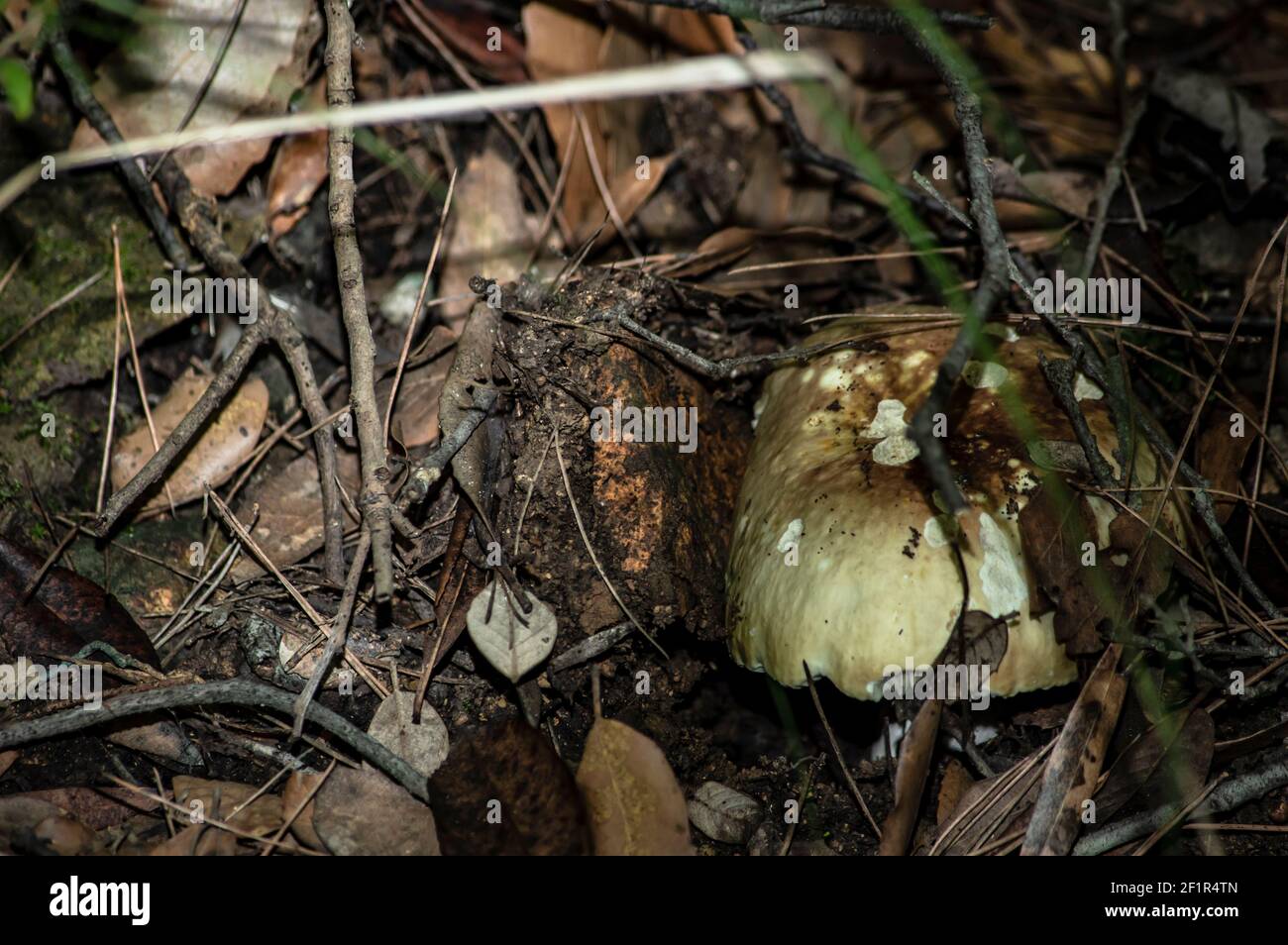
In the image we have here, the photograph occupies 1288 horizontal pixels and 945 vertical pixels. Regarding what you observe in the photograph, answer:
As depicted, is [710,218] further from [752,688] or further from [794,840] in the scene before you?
[794,840]

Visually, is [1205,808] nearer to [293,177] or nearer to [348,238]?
[348,238]

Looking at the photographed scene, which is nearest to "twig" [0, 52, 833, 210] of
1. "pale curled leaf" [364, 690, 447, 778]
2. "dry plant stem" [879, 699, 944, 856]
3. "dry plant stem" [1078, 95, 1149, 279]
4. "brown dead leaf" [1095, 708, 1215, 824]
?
"dry plant stem" [1078, 95, 1149, 279]

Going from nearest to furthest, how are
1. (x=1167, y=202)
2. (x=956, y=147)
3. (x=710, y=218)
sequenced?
1. (x=1167, y=202)
2. (x=710, y=218)
3. (x=956, y=147)

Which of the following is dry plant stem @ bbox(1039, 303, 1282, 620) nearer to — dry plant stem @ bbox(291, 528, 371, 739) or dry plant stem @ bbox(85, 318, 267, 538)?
dry plant stem @ bbox(291, 528, 371, 739)

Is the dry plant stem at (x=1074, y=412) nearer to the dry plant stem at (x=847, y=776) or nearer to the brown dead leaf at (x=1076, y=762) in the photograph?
the brown dead leaf at (x=1076, y=762)

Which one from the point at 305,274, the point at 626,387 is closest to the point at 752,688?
the point at 626,387
